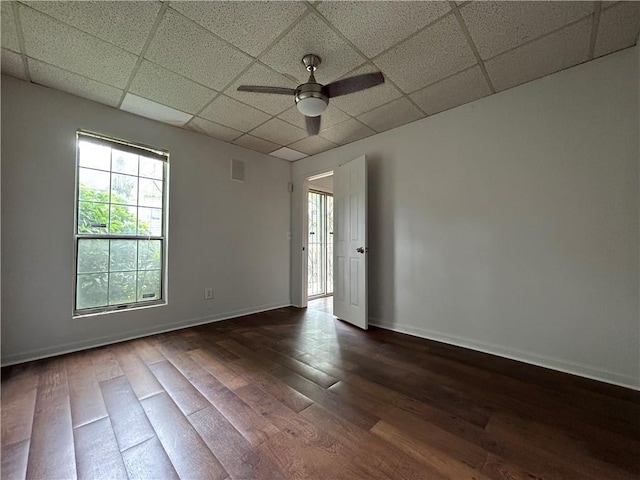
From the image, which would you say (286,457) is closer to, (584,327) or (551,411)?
(551,411)

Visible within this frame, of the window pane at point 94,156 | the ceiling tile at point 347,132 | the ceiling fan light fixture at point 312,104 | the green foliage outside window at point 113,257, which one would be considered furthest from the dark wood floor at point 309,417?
the ceiling tile at point 347,132

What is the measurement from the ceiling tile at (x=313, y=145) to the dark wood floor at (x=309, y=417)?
266 centimetres

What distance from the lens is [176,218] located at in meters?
3.23

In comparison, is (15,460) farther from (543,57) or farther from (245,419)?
(543,57)

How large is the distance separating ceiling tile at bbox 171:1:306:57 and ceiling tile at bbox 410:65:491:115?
4.64 feet

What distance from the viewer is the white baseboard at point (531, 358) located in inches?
76.6

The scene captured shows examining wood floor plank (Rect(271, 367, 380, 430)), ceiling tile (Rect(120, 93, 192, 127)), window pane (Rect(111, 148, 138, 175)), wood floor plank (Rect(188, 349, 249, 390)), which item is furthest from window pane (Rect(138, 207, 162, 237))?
wood floor plank (Rect(271, 367, 380, 430))

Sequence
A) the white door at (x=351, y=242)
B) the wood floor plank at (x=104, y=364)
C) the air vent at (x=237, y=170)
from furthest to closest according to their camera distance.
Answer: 1. the air vent at (x=237, y=170)
2. the white door at (x=351, y=242)
3. the wood floor plank at (x=104, y=364)

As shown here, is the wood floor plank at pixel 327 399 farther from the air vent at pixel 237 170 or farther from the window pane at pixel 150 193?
the air vent at pixel 237 170

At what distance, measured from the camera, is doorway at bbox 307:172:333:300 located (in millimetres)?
5355

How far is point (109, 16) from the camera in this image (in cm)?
167

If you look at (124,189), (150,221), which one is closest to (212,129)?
(124,189)

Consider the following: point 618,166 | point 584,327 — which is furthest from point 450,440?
point 618,166

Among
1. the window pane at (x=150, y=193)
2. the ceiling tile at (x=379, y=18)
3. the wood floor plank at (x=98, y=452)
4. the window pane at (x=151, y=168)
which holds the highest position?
the ceiling tile at (x=379, y=18)
